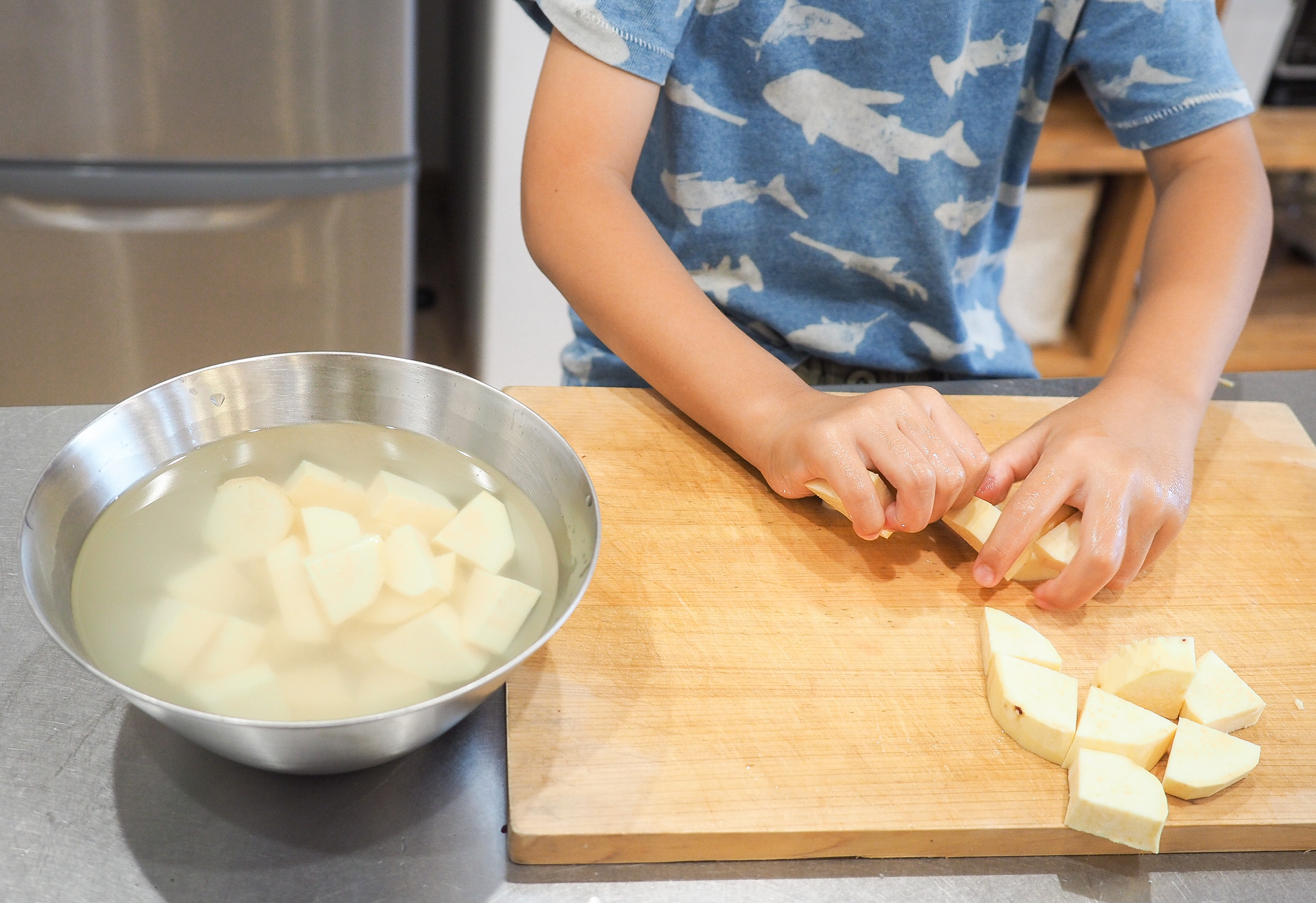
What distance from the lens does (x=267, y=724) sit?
15.8 inches

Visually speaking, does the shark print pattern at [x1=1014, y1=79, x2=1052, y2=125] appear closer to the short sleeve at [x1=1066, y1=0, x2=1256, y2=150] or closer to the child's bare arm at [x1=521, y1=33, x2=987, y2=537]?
the short sleeve at [x1=1066, y1=0, x2=1256, y2=150]

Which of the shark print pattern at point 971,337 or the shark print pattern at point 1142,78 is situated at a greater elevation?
the shark print pattern at point 1142,78

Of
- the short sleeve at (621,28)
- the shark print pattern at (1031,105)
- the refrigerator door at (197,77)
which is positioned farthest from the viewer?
the refrigerator door at (197,77)

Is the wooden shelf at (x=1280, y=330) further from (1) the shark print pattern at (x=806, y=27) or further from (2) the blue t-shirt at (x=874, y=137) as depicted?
(1) the shark print pattern at (x=806, y=27)

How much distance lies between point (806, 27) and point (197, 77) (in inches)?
33.6

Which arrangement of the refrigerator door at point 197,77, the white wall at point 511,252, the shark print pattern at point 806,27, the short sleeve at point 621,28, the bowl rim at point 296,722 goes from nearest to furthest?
the bowl rim at point 296,722
the short sleeve at point 621,28
the shark print pattern at point 806,27
the refrigerator door at point 197,77
the white wall at point 511,252

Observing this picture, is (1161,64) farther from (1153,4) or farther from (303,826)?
(303,826)

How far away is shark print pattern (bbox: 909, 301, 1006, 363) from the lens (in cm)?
98

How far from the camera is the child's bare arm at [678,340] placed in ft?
2.17

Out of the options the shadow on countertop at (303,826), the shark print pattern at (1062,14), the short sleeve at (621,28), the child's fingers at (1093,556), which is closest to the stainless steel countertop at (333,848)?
the shadow on countertop at (303,826)

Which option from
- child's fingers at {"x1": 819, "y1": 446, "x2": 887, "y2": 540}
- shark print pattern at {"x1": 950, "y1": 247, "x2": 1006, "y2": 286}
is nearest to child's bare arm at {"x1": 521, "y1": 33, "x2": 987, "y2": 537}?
child's fingers at {"x1": 819, "y1": 446, "x2": 887, "y2": 540}

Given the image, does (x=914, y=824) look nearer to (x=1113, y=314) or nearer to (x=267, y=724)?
(x=267, y=724)

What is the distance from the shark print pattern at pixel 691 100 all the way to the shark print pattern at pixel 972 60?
0.17m

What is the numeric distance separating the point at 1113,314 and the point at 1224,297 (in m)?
1.22
